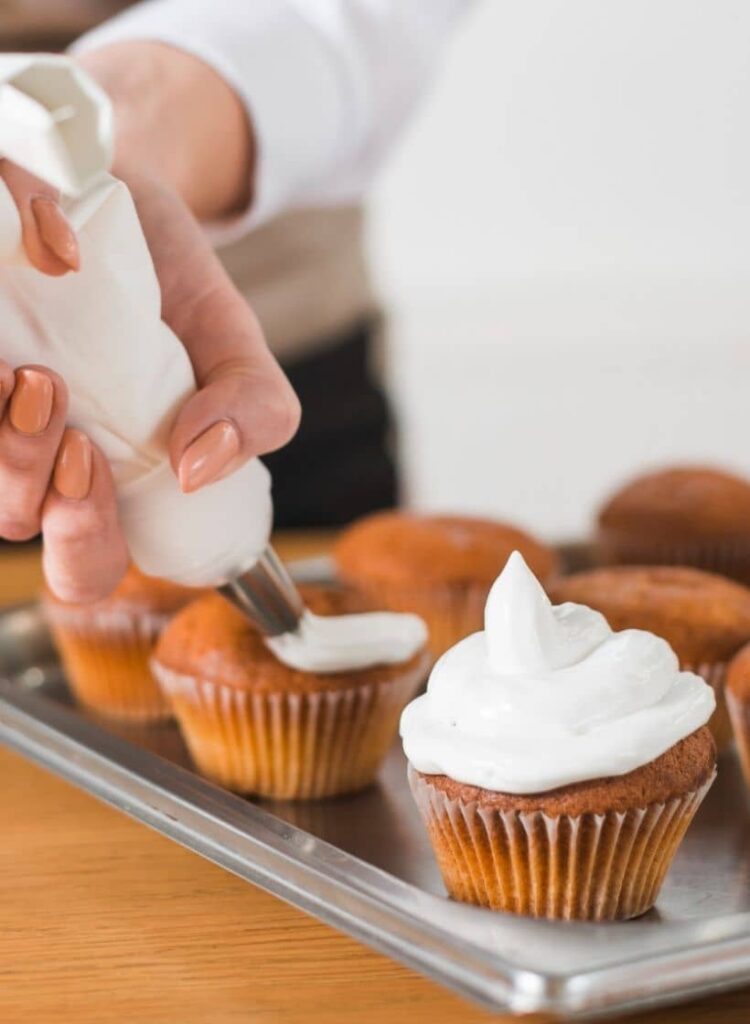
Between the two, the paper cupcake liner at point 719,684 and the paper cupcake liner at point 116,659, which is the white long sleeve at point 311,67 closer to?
the paper cupcake liner at point 116,659

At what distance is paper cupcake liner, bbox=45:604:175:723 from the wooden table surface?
27cm

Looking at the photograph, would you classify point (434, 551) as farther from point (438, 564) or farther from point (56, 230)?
point (56, 230)

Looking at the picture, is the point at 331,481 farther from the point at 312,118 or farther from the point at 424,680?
the point at 424,680

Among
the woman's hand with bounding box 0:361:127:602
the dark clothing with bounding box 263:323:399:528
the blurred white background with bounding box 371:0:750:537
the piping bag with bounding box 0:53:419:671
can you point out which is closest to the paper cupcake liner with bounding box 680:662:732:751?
the piping bag with bounding box 0:53:419:671

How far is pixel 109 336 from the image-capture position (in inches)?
30.4

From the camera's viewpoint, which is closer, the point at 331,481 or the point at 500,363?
the point at 331,481

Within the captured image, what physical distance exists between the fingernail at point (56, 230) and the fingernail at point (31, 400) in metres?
0.08

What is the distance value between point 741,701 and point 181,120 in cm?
64

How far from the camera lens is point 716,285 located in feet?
9.53

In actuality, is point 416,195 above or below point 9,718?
below

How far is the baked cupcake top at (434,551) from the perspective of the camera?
130cm

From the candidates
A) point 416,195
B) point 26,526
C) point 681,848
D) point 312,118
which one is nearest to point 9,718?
point 26,526

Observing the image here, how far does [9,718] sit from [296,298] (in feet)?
2.34

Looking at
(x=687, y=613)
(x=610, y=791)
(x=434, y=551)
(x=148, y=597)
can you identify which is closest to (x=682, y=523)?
(x=434, y=551)
